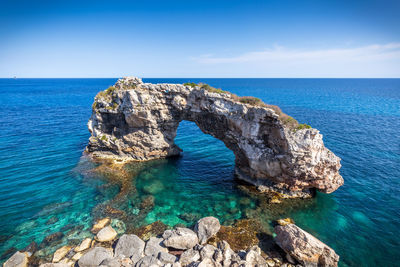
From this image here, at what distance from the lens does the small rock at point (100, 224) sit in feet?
65.1

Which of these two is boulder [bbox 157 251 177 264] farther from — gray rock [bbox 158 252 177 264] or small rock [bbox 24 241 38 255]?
small rock [bbox 24 241 38 255]

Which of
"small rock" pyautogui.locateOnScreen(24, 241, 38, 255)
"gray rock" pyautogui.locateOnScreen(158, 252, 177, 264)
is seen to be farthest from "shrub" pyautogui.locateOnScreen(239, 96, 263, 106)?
"small rock" pyautogui.locateOnScreen(24, 241, 38, 255)

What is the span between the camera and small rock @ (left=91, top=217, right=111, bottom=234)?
1984 centimetres

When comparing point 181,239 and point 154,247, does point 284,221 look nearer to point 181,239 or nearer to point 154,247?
point 181,239

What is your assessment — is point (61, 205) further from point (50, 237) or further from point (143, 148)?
point (143, 148)

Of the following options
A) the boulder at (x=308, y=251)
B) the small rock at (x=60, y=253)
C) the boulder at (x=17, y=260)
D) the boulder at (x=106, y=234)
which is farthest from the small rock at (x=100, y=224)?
the boulder at (x=308, y=251)

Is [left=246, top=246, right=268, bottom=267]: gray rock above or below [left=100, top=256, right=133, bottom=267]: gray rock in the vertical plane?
above

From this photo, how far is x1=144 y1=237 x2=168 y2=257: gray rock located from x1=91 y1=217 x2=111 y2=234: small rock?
19.2 feet

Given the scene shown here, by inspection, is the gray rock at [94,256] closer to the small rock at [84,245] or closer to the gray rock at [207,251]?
the small rock at [84,245]

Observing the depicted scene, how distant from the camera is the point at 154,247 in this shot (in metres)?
17.2

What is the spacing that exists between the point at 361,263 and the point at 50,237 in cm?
2767

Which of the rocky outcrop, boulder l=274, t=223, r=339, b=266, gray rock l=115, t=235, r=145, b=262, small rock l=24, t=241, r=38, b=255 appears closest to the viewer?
boulder l=274, t=223, r=339, b=266

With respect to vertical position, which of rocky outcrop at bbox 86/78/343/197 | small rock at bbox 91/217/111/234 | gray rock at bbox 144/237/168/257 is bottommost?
small rock at bbox 91/217/111/234

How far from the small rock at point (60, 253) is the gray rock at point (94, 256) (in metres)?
2.56
